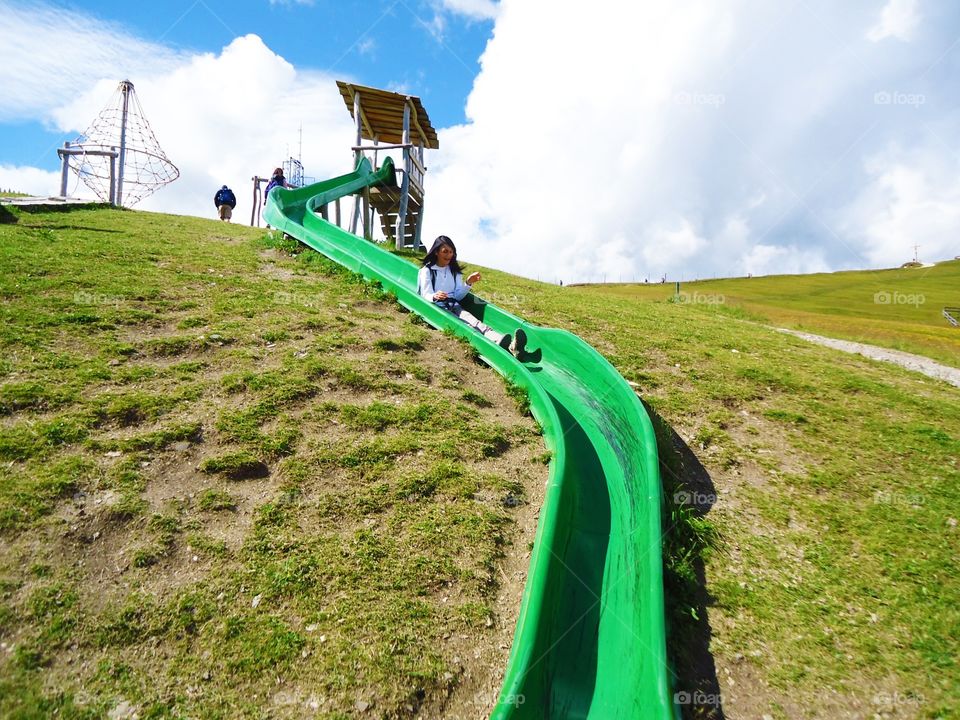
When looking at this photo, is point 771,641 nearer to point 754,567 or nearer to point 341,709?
point 754,567

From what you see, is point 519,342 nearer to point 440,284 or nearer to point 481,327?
point 481,327

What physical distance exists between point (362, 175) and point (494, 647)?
1493 cm

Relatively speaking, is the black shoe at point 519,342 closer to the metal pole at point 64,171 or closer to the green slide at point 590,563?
the green slide at point 590,563

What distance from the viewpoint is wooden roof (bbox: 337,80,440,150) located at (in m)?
16.1

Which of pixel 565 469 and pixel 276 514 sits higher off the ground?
pixel 565 469

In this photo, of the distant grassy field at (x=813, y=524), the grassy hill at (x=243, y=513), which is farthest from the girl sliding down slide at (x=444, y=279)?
the distant grassy field at (x=813, y=524)

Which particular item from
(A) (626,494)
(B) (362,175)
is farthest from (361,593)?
(B) (362,175)

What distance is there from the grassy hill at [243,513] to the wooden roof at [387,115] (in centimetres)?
1160

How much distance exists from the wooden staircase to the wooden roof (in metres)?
1.96

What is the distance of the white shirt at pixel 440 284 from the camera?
829 cm

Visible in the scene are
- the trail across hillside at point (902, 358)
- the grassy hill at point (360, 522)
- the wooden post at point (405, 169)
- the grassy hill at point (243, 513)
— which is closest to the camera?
the grassy hill at point (243, 513)

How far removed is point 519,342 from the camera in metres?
7.39

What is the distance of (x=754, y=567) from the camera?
4305 mm

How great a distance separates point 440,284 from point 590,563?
5.25 m
